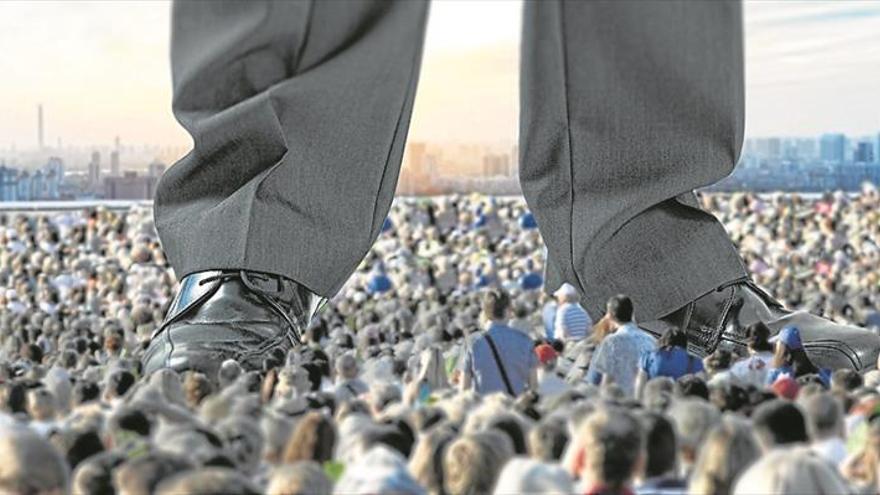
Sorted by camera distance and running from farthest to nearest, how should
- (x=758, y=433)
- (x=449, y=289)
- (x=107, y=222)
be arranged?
(x=107, y=222)
(x=449, y=289)
(x=758, y=433)

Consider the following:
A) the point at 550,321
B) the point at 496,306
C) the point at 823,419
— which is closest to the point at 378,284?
the point at 550,321

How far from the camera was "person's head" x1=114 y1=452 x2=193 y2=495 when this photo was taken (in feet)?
4.88

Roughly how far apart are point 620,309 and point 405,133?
1.32 feet

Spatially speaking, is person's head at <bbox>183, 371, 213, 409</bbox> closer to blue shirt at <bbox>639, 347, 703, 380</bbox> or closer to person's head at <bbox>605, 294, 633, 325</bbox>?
blue shirt at <bbox>639, 347, 703, 380</bbox>

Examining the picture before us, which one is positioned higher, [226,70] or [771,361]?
[226,70]

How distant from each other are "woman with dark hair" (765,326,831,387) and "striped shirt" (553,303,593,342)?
9.56 feet

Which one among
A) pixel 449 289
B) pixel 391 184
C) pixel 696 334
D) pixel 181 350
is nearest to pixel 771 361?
pixel 696 334

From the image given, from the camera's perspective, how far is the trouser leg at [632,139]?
2.55 metres

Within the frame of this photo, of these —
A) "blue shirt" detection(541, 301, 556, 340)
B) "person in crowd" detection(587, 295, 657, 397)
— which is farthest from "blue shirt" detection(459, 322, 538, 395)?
"blue shirt" detection(541, 301, 556, 340)

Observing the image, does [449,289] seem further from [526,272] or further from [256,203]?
[256,203]

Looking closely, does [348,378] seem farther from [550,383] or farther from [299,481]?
[299,481]

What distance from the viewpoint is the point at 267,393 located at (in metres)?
2.27

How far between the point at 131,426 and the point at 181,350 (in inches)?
27.8

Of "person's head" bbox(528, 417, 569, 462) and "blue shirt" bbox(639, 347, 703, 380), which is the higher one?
"blue shirt" bbox(639, 347, 703, 380)
